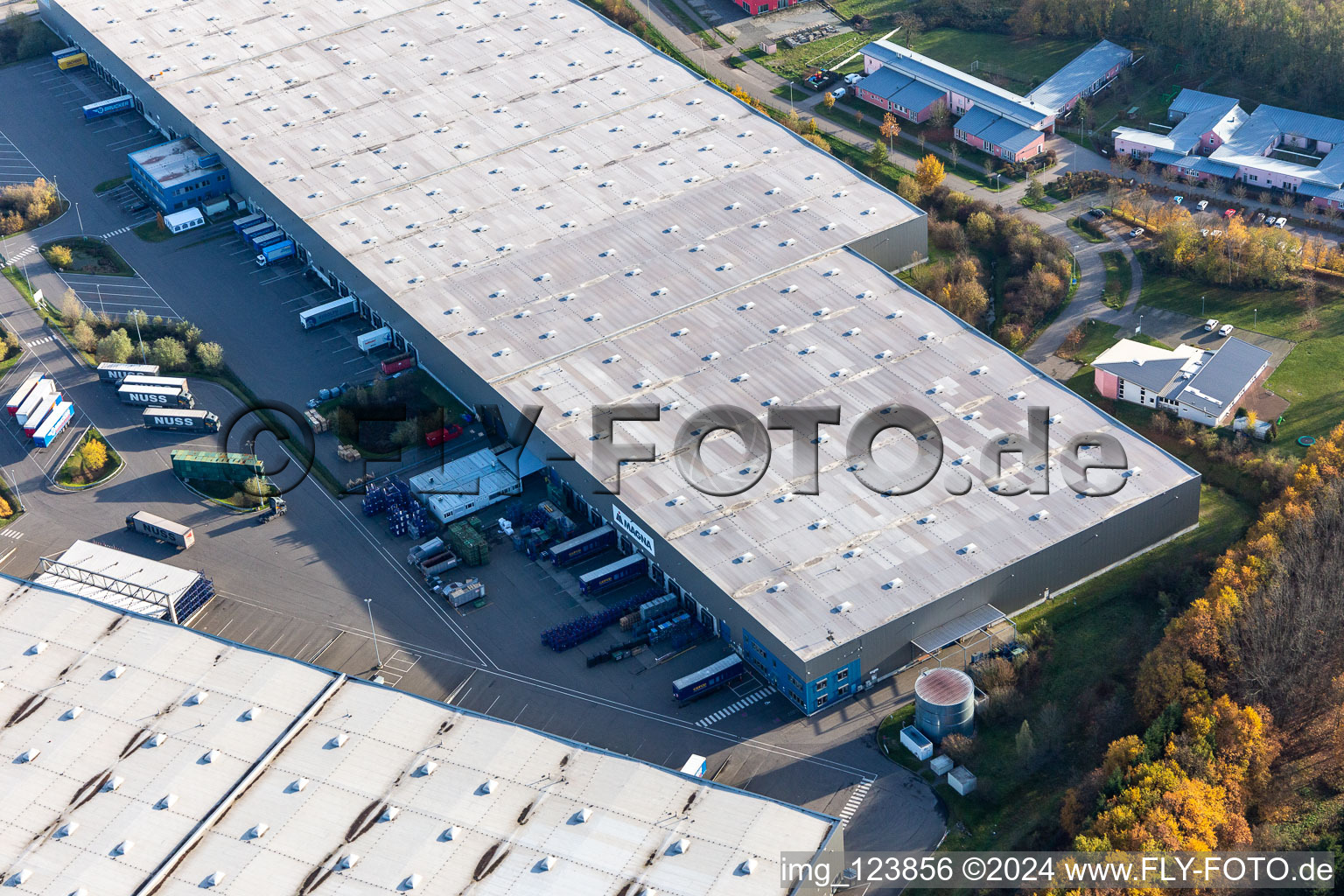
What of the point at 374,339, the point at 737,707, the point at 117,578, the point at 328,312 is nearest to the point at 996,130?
the point at 374,339

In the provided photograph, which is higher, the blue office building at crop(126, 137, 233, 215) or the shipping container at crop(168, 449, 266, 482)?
the blue office building at crop(126, 137, 233, 215)

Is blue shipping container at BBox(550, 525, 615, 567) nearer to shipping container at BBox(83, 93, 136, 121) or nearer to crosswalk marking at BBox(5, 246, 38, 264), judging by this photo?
crosswalk marking at BBox(5, 246, 38, 264)

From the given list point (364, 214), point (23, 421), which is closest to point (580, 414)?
point (364, 214)

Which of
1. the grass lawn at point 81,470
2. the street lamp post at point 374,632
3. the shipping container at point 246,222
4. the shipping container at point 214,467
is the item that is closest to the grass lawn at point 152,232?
the shipping container at point 246,222

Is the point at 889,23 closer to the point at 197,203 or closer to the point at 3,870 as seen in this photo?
the point at 197,203

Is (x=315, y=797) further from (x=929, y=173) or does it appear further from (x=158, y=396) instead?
(x=929, y=173)

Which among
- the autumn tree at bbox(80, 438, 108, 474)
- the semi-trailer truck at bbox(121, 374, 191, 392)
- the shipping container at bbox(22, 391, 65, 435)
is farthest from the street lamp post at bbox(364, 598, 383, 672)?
the shipping container at bbox(22, 391, 65, 435)

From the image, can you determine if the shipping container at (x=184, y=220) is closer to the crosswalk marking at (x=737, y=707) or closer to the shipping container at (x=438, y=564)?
the shipping container at (x=438, y=564)
